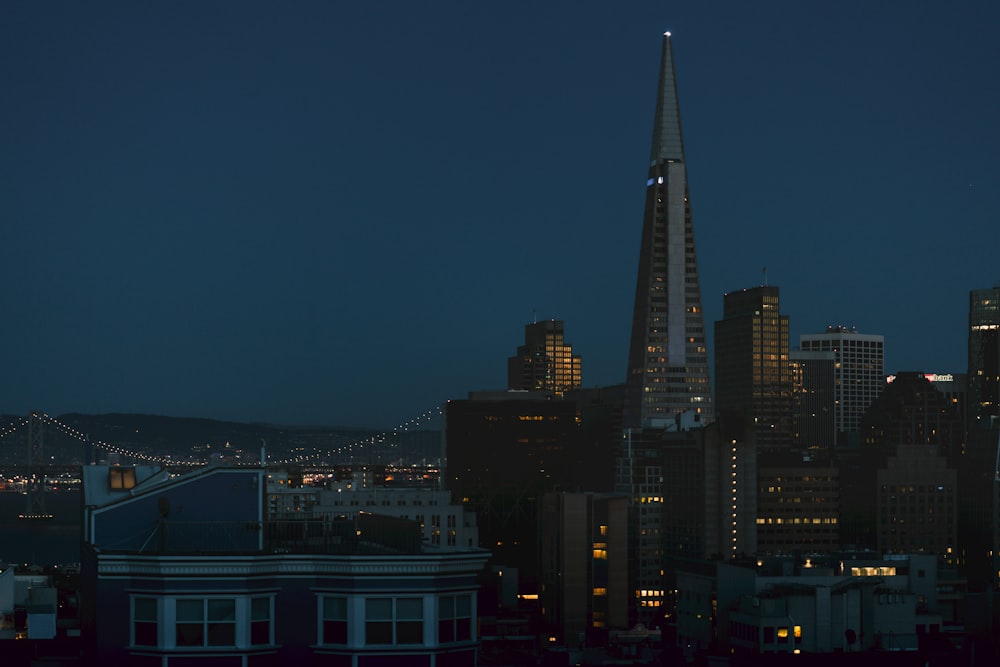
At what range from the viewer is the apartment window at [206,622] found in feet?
48.6

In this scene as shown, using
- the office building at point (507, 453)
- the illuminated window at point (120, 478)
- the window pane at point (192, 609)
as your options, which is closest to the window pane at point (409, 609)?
the window pane at point (192, 609)

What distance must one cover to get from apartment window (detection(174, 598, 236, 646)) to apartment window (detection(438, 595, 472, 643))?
1820mm

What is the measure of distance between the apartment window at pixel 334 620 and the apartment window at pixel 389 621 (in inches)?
8.4

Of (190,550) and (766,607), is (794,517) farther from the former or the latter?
Answer: (190,550)

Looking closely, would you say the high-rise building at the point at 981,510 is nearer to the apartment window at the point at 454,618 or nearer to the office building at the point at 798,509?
the office building at the point at 798,509

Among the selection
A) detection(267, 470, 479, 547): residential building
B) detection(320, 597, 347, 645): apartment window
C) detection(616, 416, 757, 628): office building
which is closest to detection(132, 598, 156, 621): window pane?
detection(320, 597, 347, 645): apartment window

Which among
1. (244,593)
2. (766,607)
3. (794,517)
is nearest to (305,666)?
(244,593)

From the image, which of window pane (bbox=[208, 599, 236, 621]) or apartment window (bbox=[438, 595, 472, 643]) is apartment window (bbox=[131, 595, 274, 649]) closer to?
window pane (bbox=[208, 599, 236, 621])

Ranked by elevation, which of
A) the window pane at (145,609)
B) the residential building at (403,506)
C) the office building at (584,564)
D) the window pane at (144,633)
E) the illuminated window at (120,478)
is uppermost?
the illuminated window at (120,478)

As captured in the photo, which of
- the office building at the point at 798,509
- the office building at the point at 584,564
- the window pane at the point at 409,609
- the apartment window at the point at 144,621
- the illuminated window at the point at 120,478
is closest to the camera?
the apartment window at the point at 144,621

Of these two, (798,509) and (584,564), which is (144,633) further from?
(798,509)

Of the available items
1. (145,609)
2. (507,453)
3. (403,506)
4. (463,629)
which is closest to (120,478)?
(145,609)

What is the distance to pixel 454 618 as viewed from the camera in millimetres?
15250

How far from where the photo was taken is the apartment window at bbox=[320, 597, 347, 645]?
15062 mm
